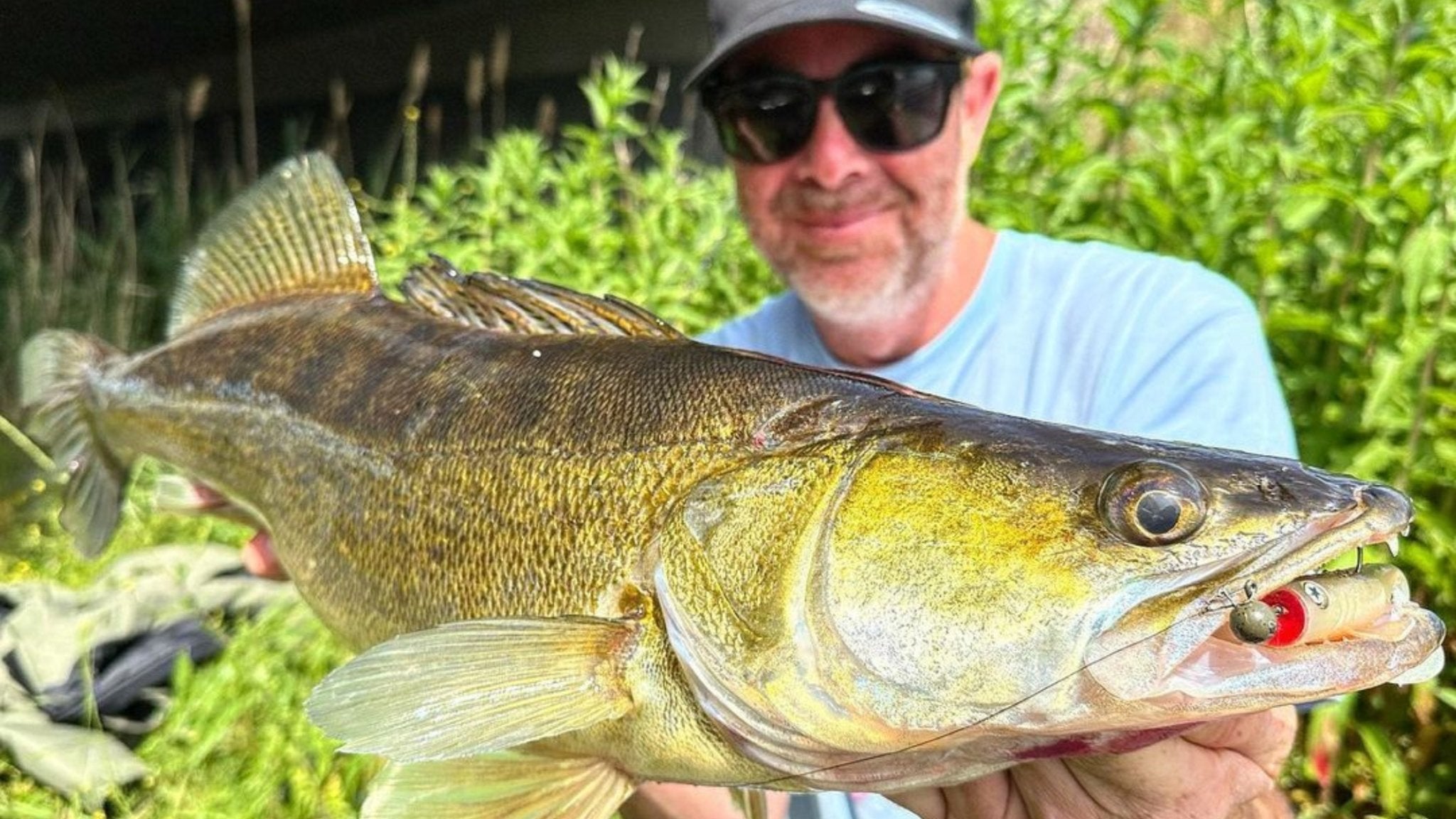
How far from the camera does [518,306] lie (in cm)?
165

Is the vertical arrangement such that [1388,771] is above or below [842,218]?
below

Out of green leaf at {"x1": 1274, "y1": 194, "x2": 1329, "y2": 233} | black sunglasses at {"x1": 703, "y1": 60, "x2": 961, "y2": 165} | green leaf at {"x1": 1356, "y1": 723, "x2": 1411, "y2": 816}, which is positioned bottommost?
green leaf at {"x1": 1356, "y1": 723, "x2": 1411, "y2": 816}

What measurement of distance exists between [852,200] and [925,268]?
0.20m

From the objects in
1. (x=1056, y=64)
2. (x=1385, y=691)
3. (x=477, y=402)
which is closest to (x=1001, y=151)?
(x=1056, y=64)

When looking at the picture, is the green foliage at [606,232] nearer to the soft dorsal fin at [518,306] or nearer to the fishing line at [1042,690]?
the soft dorsal fin at [518,306]

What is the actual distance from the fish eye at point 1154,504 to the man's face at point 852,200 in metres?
1.28

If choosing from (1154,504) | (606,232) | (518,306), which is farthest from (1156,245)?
(1154,504)

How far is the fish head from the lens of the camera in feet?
2.99

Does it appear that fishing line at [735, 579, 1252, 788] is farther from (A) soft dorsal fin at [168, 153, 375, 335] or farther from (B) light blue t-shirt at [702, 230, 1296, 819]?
(A) soft dorsal fin at [168, 153, 375, 335]

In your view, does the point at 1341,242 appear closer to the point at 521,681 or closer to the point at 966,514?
the point at 966,514

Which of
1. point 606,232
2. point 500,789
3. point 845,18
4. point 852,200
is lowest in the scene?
point 500,789

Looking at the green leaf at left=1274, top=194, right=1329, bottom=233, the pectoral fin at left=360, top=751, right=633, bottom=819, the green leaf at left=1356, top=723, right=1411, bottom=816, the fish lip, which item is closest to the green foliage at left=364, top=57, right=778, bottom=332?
the green leaf at left=1274, top=194, right=1329, bottom=233

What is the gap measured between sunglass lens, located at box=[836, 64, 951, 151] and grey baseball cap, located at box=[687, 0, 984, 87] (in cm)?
7

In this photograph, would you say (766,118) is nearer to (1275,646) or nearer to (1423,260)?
(1423,260)
